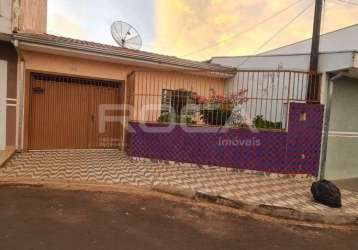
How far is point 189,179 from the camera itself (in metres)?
7.27

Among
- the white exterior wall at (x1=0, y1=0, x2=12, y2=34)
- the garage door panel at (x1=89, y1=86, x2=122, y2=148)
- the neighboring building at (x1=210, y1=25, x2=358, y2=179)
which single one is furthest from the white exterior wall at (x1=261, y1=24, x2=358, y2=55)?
the white exterior wall at (x1=0, y1=0, x2=12, y2=34)

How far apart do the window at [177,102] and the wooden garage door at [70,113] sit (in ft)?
A: 5.30

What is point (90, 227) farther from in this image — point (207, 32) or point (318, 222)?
point (207, 32)

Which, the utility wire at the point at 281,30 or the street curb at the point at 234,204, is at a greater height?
the utility wire at the point at 281,30

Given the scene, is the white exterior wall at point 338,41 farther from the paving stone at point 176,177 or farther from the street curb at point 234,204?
the street curb at point 234,204

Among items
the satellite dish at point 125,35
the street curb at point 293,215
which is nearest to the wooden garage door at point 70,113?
the satellite dish at point 125,35

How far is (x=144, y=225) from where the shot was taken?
180 inches

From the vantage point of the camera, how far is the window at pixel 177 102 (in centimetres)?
966

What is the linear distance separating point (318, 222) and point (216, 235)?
2193 mm

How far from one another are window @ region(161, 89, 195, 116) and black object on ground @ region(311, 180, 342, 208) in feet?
14.5

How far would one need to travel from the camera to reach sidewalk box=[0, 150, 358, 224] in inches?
226

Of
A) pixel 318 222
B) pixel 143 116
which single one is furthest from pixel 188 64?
pixel 318 222

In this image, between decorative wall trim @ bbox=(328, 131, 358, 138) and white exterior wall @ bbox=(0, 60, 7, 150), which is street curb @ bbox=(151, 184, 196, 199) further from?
white exterior wall @ bbox=(0, 60, 7, 150)

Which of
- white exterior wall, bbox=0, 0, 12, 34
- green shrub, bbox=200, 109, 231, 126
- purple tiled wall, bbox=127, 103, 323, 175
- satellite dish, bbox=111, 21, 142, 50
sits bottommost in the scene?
Result: purple tiled wall, bbox=127, 103, 323, 175
